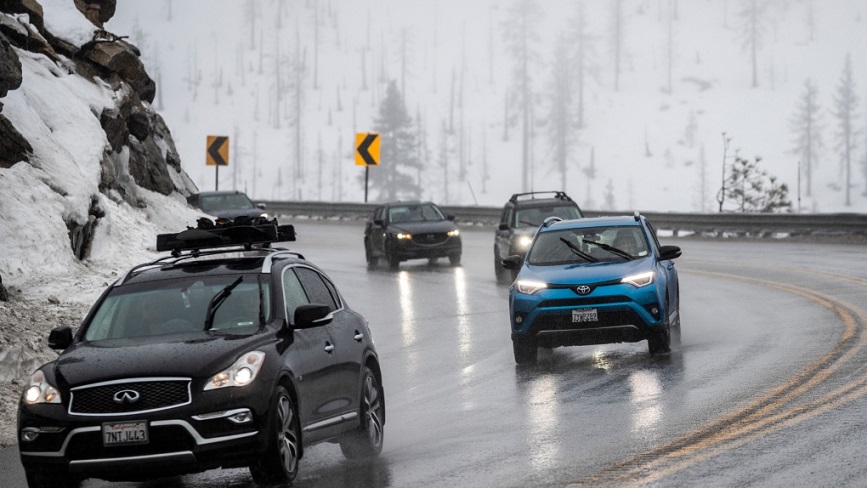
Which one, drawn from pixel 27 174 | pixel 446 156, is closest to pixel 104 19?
pixel 27 174

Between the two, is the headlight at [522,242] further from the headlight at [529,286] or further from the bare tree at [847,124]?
the bare tree at [847,124]

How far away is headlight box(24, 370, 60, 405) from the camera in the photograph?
326 inches

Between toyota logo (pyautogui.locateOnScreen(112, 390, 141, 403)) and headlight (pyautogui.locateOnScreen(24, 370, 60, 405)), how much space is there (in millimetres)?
397

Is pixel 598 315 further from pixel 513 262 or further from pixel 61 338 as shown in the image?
pixel 61 338

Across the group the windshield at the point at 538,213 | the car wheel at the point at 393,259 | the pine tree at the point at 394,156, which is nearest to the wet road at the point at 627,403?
the windshield at the point at 538,213

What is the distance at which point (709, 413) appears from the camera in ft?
36.4

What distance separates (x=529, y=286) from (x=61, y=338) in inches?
291

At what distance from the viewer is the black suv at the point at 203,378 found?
805 centimetres

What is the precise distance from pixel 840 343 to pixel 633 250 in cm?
265

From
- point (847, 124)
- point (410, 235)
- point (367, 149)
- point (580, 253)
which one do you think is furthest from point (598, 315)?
point (847, 124)

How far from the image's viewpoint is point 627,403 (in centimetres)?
1205

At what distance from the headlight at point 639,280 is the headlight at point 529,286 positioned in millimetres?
920

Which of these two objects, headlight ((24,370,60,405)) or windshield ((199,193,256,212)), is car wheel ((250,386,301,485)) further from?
windshield ((199,193,256,212))

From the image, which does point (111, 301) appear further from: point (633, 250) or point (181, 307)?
point (633, 250)
